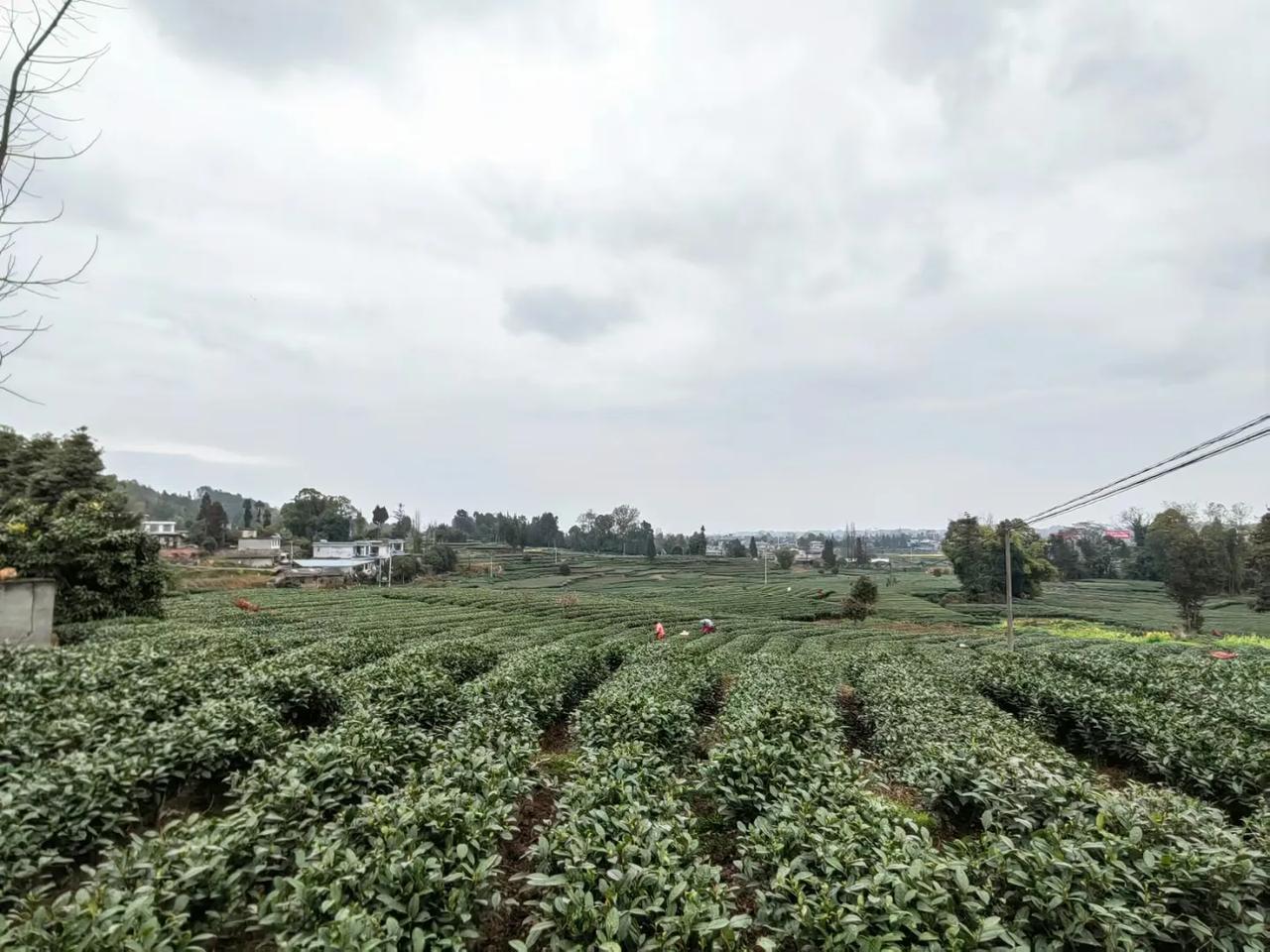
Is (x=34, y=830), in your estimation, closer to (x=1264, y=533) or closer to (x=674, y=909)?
(x=674, y=909)

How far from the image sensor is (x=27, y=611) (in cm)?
1132

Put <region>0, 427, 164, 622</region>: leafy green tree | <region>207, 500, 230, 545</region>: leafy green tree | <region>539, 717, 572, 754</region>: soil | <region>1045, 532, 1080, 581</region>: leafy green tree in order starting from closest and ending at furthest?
<region>539, 717, 572, 754</region>: soil
<region>0, 427, 164, 622</region>: leafy green tree
<region>207, 500, 230, 545</region>: leafy green tree
<region>1045, 532, 1080, 581</region>: leafy green tree

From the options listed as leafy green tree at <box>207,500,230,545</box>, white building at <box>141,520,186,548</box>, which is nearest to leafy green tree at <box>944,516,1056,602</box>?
white building at <box>141,520,186,548</box>

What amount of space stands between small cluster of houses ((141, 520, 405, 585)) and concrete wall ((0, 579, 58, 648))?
3864cm

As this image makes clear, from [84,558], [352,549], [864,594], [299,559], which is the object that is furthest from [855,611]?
[352,549]

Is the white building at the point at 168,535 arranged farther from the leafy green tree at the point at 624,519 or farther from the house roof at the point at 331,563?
the leafy green tree at the point at 624,519

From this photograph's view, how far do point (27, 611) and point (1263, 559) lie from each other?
2588 inches

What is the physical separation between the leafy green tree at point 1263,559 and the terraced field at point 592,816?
48483mm

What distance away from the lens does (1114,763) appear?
760cm

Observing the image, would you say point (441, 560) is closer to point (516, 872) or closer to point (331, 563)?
point (331, 563)

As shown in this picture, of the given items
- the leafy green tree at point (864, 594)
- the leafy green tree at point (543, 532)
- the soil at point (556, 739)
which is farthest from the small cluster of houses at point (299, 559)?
the soil at point (556, 739)

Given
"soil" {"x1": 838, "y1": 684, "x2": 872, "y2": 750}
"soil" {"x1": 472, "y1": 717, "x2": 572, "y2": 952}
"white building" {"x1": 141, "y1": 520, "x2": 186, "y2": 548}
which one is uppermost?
"white building" {"x1": 141, "y1": 520, "x2": 186, "y2": 548}

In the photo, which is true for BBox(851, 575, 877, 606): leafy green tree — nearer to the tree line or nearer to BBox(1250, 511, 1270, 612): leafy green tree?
the tree line

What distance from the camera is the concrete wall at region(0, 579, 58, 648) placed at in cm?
1105
